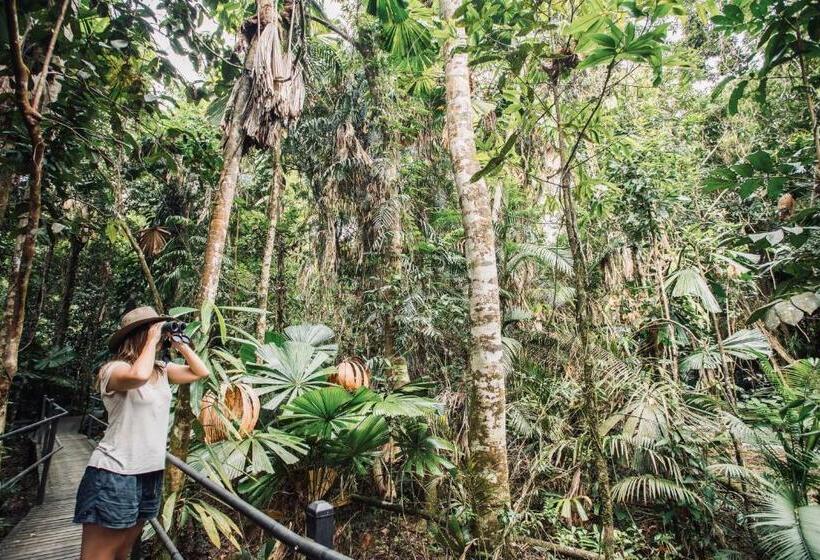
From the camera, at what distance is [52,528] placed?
430 cm

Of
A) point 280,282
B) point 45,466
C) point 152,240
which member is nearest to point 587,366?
point 45,466

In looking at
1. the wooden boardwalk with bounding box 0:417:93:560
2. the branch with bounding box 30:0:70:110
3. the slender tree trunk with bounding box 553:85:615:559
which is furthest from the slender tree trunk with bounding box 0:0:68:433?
the slender tree trunk with bounding box 553:85:615:559

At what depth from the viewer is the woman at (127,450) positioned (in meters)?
1.88

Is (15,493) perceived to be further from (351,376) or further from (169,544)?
(169,544)

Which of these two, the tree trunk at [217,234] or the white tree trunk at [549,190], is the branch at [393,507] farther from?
the white tree trunk at [549,190]

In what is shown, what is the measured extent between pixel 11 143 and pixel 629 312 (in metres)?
6.78

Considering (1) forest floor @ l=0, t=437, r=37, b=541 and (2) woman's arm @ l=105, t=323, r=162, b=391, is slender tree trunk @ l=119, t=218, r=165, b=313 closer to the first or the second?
(2) woman's arm @ l=105, t=323, r=162, b=391

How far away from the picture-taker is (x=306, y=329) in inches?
203

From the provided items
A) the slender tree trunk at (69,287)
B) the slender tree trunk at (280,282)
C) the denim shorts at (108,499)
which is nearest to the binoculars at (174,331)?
the denim shorts at (108,499)

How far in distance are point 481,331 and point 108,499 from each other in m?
2.76

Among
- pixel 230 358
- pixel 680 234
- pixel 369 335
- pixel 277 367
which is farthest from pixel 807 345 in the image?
pixel 230 358

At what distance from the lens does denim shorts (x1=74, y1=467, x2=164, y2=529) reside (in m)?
1.86

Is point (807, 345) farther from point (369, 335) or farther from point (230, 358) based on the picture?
point (230, 358)

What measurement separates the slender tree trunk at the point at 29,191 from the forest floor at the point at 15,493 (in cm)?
349
